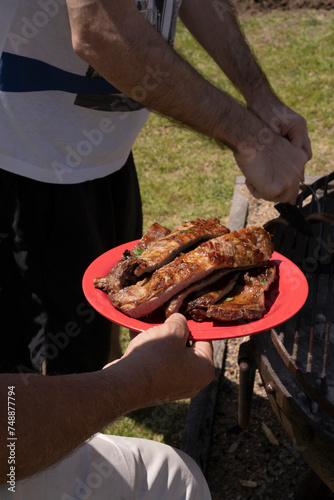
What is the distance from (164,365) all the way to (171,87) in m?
1.08

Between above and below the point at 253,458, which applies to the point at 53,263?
above

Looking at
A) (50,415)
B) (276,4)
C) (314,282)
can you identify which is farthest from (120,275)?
(276,4)

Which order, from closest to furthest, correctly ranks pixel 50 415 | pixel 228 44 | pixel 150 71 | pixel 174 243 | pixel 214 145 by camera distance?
pixel 50 415, pixel 150 71, pixel 174 243, pixel 228 44, pixel 214 145

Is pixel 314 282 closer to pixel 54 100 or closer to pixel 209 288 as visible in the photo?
pixel 209 288

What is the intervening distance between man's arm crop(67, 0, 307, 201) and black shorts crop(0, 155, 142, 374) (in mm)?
638

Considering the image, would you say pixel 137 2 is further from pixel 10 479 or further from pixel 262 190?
pixel 10 479

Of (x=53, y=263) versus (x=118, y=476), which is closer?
(x=118, y=476)

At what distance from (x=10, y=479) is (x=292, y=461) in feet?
6.78

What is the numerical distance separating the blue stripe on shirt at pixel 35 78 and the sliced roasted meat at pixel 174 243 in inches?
29.3

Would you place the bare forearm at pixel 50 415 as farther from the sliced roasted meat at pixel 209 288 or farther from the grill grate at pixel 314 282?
the grill grate at pixel 314 282

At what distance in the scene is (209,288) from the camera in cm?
214

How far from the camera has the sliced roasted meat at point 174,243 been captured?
85.0 inches

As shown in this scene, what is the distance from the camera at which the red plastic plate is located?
1875 millimetres

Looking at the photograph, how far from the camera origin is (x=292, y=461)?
3029mm
